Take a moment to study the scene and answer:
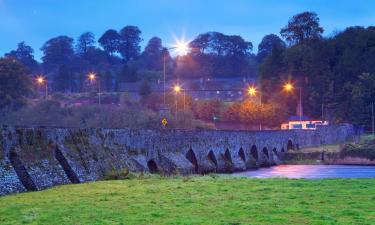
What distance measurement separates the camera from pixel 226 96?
16012cm

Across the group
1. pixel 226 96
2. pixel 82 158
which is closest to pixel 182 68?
pixel 226 96

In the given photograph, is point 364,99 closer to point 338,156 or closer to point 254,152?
point 338,156

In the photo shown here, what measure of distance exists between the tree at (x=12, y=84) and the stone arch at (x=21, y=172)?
231 ft

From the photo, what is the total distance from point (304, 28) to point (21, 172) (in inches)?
4873

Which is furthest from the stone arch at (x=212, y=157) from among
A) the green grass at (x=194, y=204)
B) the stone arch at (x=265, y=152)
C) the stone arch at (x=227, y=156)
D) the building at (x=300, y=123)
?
the building at (x=300, y=123)

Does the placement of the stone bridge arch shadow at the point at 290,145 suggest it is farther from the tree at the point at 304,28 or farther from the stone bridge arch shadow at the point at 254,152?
the tree at the point at 304,28

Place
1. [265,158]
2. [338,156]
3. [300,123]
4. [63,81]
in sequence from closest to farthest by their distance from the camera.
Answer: [265,158] → [338,156] → [300,123] → [63,81]

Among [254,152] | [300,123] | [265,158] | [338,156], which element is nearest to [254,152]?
[254,152]

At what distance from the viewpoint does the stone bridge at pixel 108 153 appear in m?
27.5

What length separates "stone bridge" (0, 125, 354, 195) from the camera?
27.5 m

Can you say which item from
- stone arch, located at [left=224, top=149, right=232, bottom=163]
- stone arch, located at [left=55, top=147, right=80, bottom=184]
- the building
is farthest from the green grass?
the building

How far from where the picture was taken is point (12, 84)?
98.8m

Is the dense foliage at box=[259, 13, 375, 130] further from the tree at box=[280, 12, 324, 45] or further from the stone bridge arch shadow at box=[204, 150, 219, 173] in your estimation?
the stone bridge arch shadow at box=[204, 150, 219, 173]

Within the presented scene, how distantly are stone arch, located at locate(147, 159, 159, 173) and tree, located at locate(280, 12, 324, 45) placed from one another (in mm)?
105787
